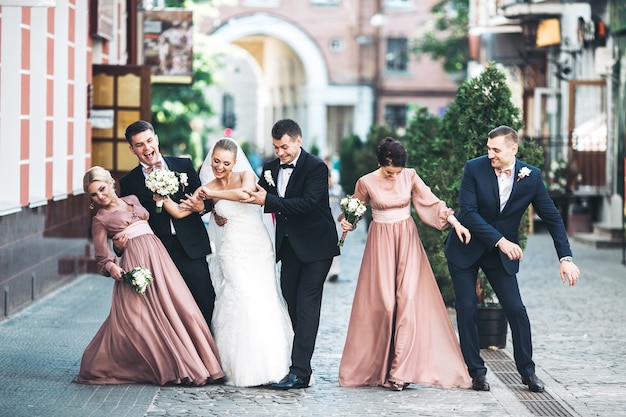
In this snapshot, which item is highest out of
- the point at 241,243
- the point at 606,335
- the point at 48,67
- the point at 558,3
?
the point at 558,3

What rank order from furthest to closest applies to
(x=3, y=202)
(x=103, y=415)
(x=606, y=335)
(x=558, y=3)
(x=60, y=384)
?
(x=558, y=3)
(x=3, y=202)
(x=606, y=335)
(x=60, y=384)
(x=103, y=415)

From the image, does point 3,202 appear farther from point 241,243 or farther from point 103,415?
point 103,415

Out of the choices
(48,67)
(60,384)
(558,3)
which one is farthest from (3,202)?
(558,3)

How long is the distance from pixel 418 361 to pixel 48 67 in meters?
7.93

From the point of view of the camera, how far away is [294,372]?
1007 centimetres

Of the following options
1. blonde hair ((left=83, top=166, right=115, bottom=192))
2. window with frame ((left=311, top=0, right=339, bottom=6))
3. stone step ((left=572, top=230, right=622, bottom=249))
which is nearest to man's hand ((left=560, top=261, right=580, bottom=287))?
blonde hair ((left=83, top=166, right=115, bottom=192))

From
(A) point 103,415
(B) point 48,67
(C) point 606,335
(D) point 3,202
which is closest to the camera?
(A) point 103,415

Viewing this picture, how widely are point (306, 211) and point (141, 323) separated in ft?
4.59

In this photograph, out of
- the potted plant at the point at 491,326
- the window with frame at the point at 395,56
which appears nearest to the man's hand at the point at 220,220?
the potted plant at the point at 491,326

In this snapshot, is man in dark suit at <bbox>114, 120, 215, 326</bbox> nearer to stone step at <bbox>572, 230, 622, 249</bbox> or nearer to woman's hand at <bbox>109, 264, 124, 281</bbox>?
woman's hand at <bbox>109, 264, 124, 281</bbox>

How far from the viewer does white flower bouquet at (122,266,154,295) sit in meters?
9.85

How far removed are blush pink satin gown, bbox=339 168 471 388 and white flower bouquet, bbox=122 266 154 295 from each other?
Result: 151cm

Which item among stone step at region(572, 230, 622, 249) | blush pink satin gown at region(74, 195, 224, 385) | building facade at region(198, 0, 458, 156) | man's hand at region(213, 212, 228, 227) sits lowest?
stone step at region(572, 230, 622, 249)

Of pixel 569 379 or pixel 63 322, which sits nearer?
pixel 569 379
